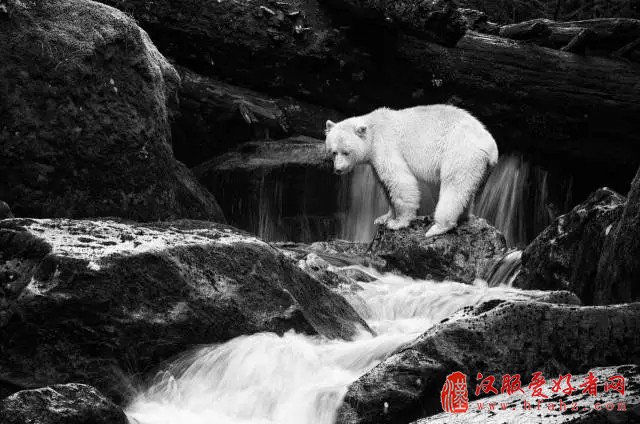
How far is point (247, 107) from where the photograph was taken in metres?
11.8

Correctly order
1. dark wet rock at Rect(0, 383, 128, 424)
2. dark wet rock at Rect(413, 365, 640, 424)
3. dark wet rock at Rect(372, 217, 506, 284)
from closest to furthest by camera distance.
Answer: dark wet rock at Rect(413, 365, 640, 424) < dark wet rock at Rect(0, 383, 128, 424) < dark wet rock at Rect(372, 217, 506, 284)

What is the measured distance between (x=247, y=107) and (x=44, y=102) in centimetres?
439

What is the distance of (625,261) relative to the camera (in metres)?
5.47

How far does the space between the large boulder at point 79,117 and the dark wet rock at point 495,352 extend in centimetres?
440

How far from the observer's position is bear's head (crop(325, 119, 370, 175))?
9.70 meters

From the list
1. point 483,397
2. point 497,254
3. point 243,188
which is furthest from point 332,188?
point 483,397

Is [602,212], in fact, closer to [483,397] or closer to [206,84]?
[483,397]

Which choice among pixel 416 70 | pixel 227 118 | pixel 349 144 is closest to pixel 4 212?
pixel 349 144

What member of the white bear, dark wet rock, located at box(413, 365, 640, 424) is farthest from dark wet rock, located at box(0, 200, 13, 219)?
the white bear

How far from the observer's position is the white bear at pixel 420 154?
904 cm

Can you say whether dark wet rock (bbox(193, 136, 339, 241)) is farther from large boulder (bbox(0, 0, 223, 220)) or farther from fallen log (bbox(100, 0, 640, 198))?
large boulder (bbox(0, 0, 223, 220))

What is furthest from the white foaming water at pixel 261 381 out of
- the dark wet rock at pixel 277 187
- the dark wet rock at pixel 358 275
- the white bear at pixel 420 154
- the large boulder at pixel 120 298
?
the dark wet rock at pixel 277 187

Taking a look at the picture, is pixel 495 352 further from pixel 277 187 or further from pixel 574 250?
pixel 277 187

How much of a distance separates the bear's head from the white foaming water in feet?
13.3
